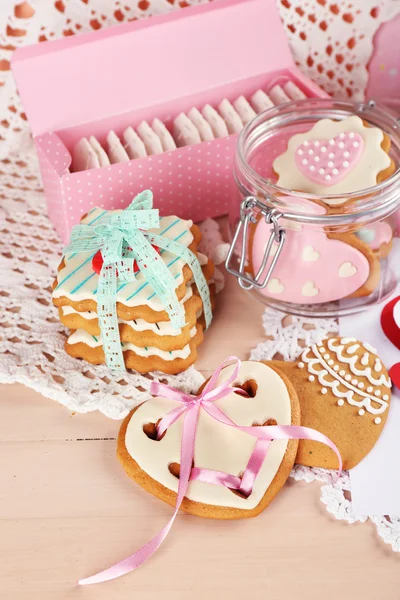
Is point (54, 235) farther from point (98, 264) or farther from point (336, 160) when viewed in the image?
point (336, 160)

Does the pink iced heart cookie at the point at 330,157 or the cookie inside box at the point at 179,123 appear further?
the cookie inside box at the point at 179,123

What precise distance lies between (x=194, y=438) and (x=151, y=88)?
571 mm

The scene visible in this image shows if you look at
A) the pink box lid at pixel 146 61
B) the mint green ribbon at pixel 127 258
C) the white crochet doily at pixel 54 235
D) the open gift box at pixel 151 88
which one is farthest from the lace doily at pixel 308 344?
the pink box lid at pixel 146 61

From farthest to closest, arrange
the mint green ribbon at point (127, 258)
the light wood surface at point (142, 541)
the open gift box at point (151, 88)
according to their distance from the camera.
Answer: the open gift box at point (151, 88) → the mint green ribbon at point (127, 258) → the light wood surface at point (142, 541)

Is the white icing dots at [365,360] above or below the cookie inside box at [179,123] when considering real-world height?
below

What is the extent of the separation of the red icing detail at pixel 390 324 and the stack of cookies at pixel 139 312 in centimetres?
24

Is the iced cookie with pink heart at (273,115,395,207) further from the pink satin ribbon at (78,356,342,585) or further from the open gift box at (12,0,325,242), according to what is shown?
the pink satin ribbon at (78,356,342,585)

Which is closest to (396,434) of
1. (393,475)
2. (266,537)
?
(393,475)

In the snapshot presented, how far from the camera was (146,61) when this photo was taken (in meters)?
1.06

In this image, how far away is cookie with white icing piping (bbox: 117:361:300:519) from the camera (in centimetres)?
72

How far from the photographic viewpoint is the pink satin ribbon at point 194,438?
70 cm

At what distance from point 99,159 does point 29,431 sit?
0.40 metres

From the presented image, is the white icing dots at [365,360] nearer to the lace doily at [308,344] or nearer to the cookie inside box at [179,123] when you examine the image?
the lace doily at [308,344]

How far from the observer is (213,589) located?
0.68m
